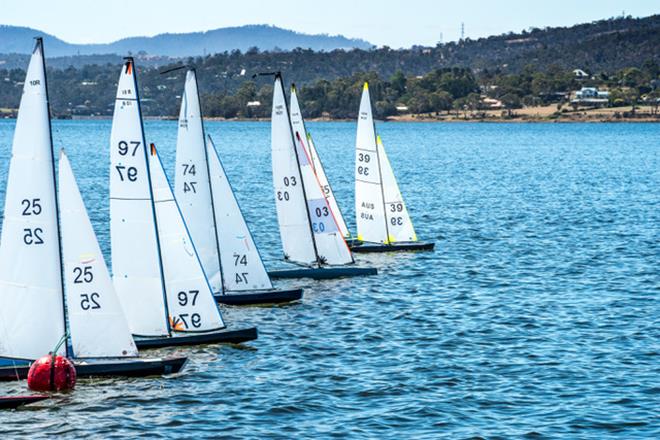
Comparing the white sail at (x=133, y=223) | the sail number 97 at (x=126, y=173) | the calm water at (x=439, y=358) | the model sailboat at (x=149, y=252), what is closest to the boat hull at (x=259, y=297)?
the calm water at (x=439, y=358)

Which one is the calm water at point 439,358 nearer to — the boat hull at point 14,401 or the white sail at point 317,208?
the boat hull at point 14,401

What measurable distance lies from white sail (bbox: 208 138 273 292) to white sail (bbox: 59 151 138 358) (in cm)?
1060

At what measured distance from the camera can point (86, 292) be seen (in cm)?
3036

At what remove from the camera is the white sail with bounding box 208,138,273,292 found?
40750 millimetres

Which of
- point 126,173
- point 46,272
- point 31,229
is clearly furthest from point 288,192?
point 31,229

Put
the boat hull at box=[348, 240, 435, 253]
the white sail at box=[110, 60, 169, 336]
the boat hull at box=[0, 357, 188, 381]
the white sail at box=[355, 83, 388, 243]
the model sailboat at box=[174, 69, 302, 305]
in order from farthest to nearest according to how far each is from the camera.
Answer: the boat hull at box=[348, 240, 435, 253] < the white sail at box=[355, 83, 388, 243] < the model sailboat at box=[174, 69, 302, 305] < the white sail at box=[110, 60, 169, 336] < the boat hull at box=[0, 357, 188, 381]

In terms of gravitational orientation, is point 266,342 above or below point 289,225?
below

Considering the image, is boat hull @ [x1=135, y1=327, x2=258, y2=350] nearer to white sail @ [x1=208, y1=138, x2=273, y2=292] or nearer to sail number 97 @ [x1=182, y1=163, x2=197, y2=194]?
white sail @ [x1=208, y1=138, x2=273, y2=292]

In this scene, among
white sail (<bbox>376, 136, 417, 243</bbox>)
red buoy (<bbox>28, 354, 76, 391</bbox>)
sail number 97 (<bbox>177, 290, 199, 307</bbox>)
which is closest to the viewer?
red buoy (<bbox>28, 354, 76, 391</bbox>)

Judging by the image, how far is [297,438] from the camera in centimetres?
2752

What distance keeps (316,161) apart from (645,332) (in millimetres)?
19441

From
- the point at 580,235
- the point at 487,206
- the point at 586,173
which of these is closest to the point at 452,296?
the point at 580,235

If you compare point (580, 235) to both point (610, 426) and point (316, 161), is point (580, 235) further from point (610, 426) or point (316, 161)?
point (610, 426)

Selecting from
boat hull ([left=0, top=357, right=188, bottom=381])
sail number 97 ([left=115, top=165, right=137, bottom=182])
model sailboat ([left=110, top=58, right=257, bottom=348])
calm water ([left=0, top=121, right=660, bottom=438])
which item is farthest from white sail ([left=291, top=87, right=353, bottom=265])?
boat hull ([left=0, top=357, right=188, bottom=381])
